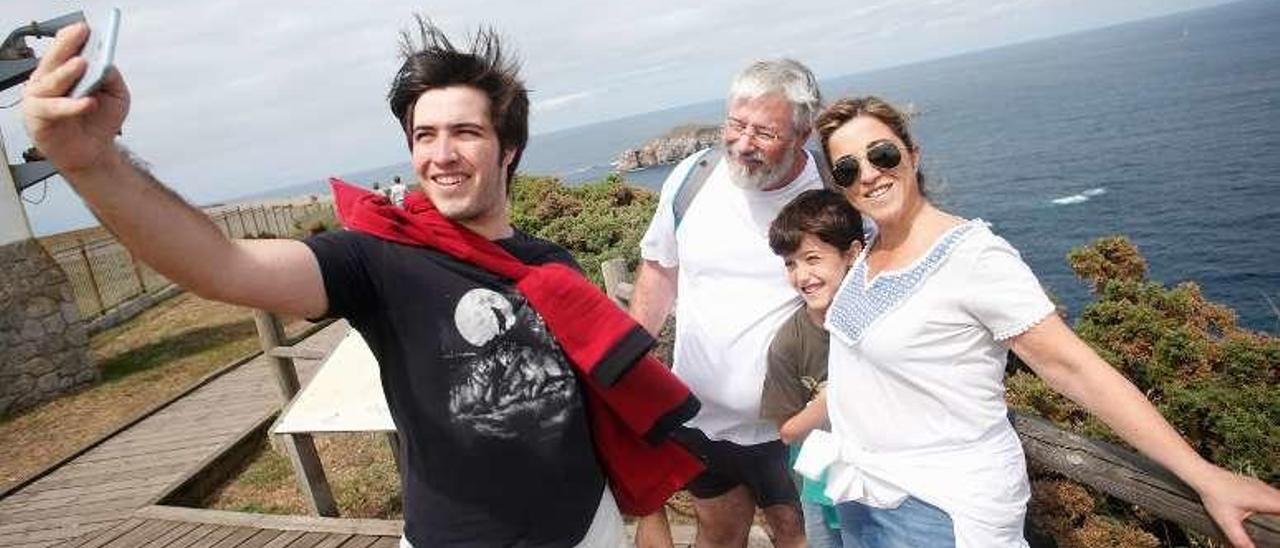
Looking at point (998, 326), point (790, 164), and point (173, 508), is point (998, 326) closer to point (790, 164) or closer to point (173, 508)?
point (790, 164)

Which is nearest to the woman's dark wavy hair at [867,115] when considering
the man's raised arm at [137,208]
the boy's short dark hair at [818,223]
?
the boy's short dark hair at [818,223]

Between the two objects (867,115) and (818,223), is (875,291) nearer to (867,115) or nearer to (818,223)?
(818,223)

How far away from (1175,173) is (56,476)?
7811 centimetres

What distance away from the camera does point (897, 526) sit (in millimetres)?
2113

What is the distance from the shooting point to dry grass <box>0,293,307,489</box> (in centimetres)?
983

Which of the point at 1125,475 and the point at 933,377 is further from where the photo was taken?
the point at 1125,475

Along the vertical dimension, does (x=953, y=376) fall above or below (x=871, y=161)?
below

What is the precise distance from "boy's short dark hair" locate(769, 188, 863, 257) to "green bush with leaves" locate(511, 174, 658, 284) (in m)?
7.36

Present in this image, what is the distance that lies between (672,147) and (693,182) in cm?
10986

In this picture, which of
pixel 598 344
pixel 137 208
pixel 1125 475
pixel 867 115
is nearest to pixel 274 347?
pixel 598 344

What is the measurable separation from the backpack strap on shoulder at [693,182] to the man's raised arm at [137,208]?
5.73ft

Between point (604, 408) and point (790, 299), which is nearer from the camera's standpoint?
point (604, 408)

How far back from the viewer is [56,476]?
814cm

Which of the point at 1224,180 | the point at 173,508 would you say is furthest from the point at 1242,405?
the point at 1224,180
